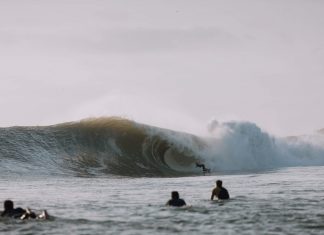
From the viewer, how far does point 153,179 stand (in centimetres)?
3656

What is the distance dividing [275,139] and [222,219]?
45.1 meters

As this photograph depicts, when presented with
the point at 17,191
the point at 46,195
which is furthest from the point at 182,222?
the point at 17,191

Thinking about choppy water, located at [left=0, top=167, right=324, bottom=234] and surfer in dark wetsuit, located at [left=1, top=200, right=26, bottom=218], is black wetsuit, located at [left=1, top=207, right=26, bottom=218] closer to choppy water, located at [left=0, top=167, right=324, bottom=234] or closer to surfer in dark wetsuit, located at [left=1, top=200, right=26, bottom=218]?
surfer in dark wetsuit, located at [left=1, top=200, right=26, bottom=218]

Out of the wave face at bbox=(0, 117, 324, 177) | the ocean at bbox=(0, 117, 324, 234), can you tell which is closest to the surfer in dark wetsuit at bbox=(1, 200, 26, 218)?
the ocean at bbox=(0, 117, 324, 234)

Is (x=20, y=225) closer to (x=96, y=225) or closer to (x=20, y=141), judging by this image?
(x=96, y=225)

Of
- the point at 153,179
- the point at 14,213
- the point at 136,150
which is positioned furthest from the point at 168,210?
the point at 136,150

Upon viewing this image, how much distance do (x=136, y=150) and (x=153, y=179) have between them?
1360 centimetres

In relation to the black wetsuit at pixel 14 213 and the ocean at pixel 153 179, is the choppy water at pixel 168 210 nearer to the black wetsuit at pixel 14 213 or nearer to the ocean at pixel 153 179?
the ocean at pixel 153 179

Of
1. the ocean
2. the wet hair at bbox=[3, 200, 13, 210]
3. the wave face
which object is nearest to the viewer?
the ocean

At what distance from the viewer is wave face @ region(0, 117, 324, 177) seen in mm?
42375

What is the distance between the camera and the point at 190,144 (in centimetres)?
5434

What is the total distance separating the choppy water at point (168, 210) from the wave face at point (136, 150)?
12725 millimetres

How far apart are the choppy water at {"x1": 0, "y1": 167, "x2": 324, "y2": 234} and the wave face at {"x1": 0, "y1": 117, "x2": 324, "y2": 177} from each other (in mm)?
12725

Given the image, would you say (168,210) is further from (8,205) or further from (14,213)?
(8,205)
